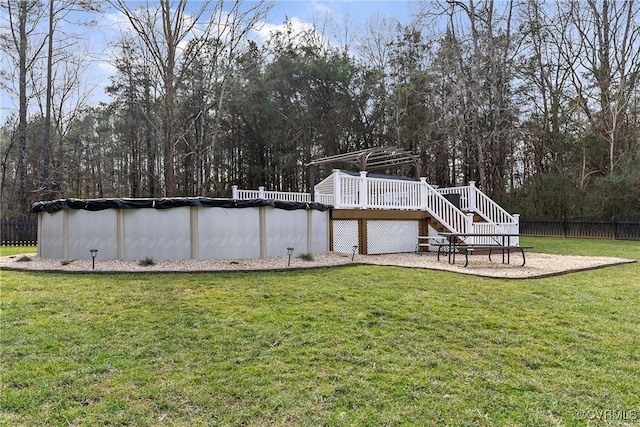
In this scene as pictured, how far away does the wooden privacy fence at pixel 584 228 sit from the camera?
569 inches

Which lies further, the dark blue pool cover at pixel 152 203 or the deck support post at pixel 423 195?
the deck support post at pixel 423 195

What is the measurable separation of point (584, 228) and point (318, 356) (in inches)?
651

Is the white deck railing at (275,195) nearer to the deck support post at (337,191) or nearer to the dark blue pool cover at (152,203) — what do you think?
the deck support post at (337,191)

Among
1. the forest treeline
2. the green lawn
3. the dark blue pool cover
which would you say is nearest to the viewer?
the green lawn

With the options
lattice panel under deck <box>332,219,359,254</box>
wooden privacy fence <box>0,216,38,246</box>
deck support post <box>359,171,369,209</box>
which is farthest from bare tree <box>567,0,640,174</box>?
wooden privacy fence <box>0,216,38,246</box>

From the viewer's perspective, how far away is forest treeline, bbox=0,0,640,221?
16.4 metres

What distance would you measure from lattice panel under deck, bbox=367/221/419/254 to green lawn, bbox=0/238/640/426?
16.5 ft

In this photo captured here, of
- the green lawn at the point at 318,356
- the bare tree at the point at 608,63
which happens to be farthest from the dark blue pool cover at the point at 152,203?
the bare tree at the point at 608,63

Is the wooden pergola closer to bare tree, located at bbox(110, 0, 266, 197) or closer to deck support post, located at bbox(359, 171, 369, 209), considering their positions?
deck support post, located at bbox(359, 171, 369, 209)

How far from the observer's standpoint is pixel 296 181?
69.6 feet

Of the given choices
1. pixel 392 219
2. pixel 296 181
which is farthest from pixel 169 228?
pixel 296 181

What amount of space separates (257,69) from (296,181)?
6016 mm

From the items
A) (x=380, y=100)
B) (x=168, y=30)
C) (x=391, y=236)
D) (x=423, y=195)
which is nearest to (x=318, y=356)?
(x=391, y=236)

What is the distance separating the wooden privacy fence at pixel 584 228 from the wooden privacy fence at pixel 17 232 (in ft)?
64.1
